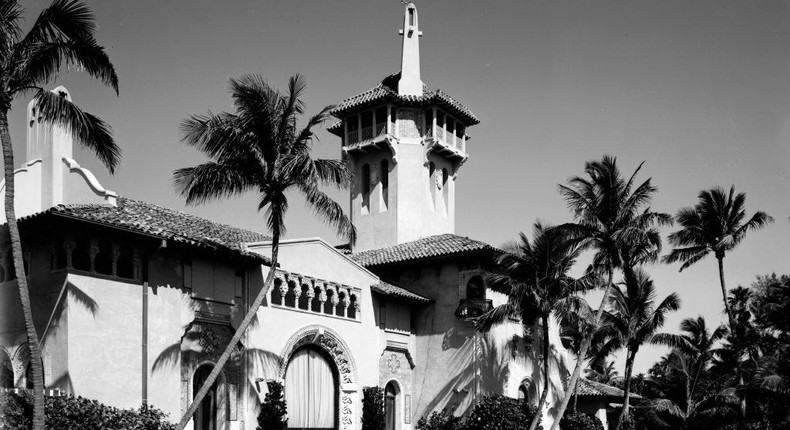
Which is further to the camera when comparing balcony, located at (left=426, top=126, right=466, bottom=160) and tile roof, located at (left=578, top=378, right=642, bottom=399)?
tile roof, located at (left=578, top=378, right=642, bottom=399)

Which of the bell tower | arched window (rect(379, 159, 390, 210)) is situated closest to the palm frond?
the bell tower

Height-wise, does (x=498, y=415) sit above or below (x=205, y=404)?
below

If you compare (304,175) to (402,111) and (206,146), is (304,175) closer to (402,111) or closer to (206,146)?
(206,146)

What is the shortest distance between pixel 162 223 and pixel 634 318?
2357cm

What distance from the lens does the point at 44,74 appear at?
1877cm

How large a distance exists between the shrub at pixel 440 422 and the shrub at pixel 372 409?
7.41ft

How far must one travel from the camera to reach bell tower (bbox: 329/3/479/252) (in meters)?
40.8

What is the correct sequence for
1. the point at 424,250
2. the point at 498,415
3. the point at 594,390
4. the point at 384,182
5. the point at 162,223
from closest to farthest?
the point at 162,223 < the point at 498,415 < the point at 424,250 < the point at 384,182 < the point at 594,390

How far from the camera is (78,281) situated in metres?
22.6

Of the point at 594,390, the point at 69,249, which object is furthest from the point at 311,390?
Answer: the point at 594,390

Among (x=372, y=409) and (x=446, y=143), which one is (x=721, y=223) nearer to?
(x=446, y=143)

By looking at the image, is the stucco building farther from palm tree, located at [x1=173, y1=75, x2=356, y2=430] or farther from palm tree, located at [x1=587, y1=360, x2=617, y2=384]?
palm tree, located at [x1=587, y1=360, x2=617, y2=384]

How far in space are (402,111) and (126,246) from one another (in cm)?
1949

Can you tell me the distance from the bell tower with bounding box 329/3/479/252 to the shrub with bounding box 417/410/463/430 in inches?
360
